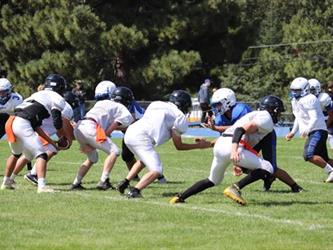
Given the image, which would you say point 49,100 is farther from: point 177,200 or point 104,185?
point 177,200

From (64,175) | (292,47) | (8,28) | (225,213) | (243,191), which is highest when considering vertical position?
(225,213)

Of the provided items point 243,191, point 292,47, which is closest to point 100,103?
point 243,191

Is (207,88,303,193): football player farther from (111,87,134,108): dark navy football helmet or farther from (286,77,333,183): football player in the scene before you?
(286,77,333,183): football player

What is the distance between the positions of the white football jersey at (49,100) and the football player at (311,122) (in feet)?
12.8

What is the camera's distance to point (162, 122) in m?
10.7

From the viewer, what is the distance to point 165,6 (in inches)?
1430

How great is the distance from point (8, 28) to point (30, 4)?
1411mm

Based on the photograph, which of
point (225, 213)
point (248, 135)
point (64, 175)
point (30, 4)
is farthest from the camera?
point (30, 4)

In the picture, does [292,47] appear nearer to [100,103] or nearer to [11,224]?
[100,103]

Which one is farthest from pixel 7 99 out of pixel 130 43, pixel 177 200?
pixel 130 43

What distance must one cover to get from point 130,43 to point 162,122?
79.4ft

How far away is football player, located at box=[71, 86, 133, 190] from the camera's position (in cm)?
1218

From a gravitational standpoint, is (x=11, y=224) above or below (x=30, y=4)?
above

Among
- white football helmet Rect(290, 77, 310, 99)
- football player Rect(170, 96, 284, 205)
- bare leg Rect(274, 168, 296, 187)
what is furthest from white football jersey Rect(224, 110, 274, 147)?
white football helmet Rect(290, 77, 310, 99)
